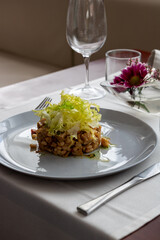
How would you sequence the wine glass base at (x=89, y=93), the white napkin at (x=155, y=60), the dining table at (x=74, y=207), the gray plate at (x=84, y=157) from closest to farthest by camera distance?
the dining table at (x=74, y=207) < the gray plate at (x=84, y=157) < the wine glass base at (x=89, y=93) < the white napkin at (x=155, y=60)

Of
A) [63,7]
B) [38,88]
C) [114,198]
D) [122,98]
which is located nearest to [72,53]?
[63,7]

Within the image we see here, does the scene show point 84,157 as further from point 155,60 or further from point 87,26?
point 155,60

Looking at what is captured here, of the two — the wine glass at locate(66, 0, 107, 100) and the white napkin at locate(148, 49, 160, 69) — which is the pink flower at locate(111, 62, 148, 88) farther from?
the white napkin at locate(148, 49, 160, 69)

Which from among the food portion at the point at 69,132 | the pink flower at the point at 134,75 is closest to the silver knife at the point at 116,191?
the food portion at the point at 69,132

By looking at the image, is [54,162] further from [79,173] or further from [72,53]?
[72,53]

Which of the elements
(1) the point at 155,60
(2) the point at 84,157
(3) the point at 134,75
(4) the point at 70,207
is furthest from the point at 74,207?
(1) the point at 155,60

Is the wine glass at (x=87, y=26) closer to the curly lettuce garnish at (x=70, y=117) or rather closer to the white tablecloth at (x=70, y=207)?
the curly lettuce garnish at (x=70, y=117)

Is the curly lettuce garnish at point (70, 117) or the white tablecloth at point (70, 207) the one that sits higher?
the curly lettuce garnish at point (70, 117)

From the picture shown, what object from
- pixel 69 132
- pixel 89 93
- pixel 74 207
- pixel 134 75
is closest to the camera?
pixel 74 207
